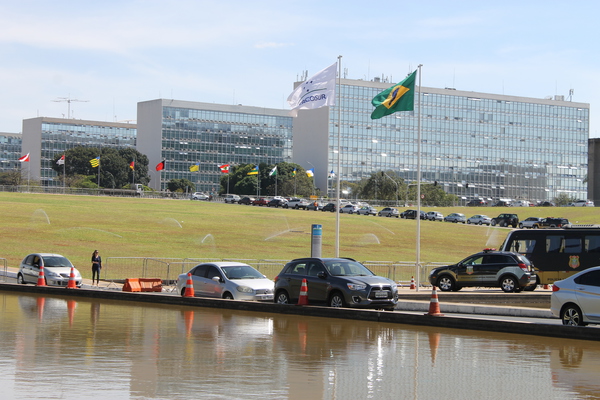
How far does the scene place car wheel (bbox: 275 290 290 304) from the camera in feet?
75.5

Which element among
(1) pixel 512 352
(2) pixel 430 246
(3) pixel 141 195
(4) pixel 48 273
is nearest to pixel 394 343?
(1) pixel 512 352

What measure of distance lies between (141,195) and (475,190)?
251 ft

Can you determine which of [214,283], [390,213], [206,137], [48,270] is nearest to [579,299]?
[214,283]

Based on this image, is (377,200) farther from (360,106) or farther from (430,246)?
(430,246)

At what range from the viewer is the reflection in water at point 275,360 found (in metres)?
10.1

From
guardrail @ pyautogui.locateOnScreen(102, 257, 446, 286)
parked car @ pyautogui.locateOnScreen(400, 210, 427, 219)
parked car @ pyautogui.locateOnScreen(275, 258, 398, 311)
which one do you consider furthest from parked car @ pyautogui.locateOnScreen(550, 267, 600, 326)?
parked car @ pyautogui.locateOnScreen(400, 210, 427, 219)

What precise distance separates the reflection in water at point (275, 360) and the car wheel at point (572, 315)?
1.69 meters

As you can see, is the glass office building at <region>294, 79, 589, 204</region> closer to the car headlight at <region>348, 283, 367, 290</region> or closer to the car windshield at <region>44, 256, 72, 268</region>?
the car windshield at <region>44, 256, 72, 268</region>

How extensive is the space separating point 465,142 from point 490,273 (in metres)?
143

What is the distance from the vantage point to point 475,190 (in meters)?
173

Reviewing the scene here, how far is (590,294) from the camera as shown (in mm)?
17391

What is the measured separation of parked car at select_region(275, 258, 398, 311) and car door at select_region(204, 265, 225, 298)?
2.43 metres

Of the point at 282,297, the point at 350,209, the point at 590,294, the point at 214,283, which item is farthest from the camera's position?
the point at 350,209

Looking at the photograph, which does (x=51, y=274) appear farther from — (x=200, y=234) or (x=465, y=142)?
(x=465, y=142)
